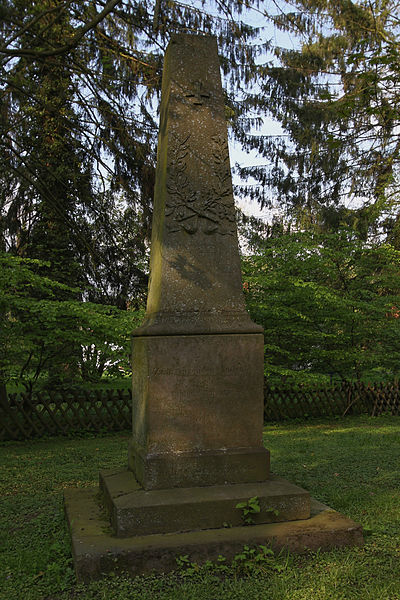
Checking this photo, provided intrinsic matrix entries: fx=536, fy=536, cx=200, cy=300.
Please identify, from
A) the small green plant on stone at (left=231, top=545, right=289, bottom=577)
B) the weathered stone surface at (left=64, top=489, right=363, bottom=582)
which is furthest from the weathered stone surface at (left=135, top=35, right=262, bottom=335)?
the small green plant on stone at (left=231, top=545, right=289, bottom=577)

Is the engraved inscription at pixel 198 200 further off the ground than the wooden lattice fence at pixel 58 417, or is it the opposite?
the engraved inscription at pixel 198 200

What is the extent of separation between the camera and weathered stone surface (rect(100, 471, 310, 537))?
12.0 feet

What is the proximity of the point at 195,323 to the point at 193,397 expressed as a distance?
23.1 inches

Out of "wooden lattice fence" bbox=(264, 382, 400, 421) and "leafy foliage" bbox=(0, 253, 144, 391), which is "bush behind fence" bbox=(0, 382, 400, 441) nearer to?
"wooden lattice fence" bbox=(264, 382, 400, 421)

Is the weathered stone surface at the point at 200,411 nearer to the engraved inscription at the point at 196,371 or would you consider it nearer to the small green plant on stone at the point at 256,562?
the engraved inscription at the point at 196,371

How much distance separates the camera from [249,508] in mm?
3838

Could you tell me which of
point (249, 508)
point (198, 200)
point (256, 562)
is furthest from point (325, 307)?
point (256, 562)

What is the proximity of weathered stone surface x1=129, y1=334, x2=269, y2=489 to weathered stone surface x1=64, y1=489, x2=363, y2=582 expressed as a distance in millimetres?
476

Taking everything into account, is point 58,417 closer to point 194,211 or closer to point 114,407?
point 114,407

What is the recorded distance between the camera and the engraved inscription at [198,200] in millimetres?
4512

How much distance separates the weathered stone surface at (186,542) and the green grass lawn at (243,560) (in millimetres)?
90

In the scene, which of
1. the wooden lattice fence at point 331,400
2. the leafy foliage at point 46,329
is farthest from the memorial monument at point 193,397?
the wooden lattice fence at point 331,400

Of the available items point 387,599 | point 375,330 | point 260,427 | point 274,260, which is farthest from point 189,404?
point 375,330

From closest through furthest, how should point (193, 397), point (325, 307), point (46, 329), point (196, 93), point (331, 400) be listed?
point (193, 397) → point (196, 93) → point (46, 329) → point (325, 307) → point (331, 400)
